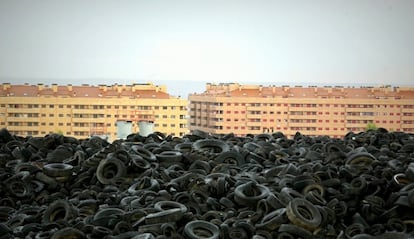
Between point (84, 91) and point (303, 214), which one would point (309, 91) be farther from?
point (303, 214)

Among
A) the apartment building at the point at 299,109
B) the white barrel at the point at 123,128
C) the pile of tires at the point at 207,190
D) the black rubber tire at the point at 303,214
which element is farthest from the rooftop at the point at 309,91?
the black rubber tire at the point at 303,214

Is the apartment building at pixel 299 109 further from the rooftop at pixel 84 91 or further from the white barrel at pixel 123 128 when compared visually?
the white barrel at pixel 123 128

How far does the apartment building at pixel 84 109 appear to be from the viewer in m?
8.34

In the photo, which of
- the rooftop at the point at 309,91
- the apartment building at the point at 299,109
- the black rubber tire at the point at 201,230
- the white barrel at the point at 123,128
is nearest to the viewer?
the black rubber tire at the point at 201,230

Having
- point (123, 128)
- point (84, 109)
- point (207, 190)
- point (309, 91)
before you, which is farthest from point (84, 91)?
point (207, 190)

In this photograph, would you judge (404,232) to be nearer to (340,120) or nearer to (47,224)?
(47,224)

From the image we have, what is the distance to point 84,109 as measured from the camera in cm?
841

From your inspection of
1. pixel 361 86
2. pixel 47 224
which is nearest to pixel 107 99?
pixel 361 86

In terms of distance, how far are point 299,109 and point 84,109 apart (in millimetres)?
3047

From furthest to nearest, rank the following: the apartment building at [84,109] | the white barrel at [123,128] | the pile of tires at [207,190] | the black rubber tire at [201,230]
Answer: the apartment building at [84,109] → the white barrel at [123,128] → the pile of tires at [207,190] → the black rubber tire at [201,230]

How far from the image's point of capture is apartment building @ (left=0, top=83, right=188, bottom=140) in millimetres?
8344

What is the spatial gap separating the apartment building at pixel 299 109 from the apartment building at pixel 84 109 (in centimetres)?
44

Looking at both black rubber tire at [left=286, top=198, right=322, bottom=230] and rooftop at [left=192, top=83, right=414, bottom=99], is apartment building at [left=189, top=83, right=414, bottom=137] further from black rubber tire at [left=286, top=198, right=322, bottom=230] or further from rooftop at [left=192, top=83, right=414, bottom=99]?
black rubber tire at [left=286, top=198, right=322, bottom=230]

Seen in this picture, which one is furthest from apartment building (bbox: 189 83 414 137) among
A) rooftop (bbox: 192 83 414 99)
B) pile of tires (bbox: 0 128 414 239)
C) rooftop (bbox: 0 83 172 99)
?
pile of tires (bbox: 0 128 414 239)
